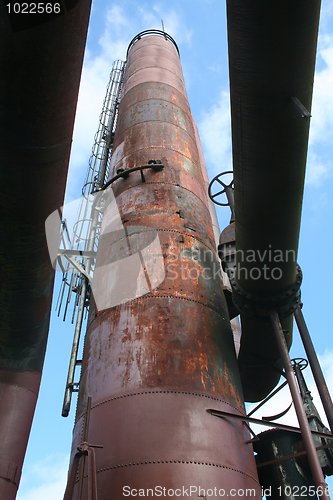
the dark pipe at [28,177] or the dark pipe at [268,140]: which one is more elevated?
the dark pipe at [268,140]

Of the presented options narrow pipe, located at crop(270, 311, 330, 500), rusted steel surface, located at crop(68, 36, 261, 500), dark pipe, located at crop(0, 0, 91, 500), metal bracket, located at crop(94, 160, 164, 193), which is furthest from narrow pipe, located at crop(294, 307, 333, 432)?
dark pipe, located at crop(0, 0, 91, 500)

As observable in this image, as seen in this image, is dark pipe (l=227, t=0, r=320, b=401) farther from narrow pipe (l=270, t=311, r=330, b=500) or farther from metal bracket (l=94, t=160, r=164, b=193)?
metal bracket (l=94, t=160, r=164, b=193)

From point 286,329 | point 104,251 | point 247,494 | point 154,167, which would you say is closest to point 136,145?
point 154,167

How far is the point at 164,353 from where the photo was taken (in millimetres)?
6059

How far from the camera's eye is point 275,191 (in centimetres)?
585

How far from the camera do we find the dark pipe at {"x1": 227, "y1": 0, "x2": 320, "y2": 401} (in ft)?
15.4

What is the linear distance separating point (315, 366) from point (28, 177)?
4535 millimetres

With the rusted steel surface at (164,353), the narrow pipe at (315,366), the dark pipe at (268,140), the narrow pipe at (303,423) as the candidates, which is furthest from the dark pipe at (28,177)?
the narrow pipe at (315,366)

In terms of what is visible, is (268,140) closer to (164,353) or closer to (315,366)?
(164,353)

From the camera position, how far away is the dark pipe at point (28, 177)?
3.58 meters

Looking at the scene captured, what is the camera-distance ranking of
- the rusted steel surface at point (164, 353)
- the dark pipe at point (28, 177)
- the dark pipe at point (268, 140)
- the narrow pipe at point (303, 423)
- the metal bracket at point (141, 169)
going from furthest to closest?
the metal bracket at point (141, 169) < the rusted steel surface at point (164, 353) < the narrow pipe at point (303, 423) < the dark pipe at point (268, 140) < the dark pipe at point (28, 177)

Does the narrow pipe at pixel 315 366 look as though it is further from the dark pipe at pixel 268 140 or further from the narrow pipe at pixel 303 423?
the narrow pipe at pixel 303 423

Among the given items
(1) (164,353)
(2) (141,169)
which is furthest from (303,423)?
(2) (141,169)

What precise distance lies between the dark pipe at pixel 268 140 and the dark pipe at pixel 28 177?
74.9 inches
